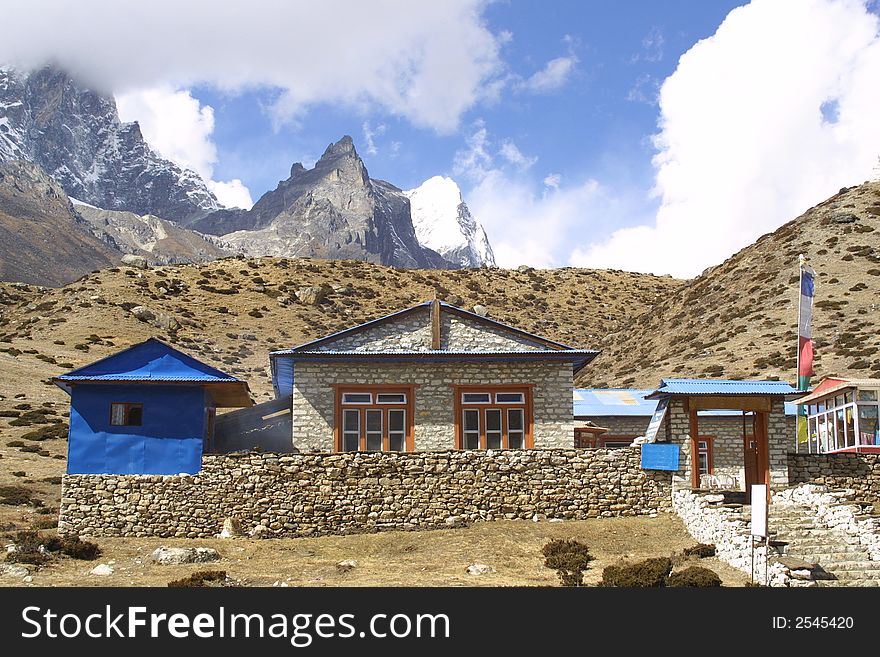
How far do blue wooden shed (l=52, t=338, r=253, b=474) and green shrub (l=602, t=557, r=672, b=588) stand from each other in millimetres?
13389

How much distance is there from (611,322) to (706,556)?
69.5 meters

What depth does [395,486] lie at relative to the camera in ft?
87.1

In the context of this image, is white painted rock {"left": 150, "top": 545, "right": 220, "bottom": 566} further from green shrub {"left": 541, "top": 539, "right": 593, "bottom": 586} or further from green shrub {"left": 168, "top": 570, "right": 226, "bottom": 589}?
green shrub {"left": 541, "top": 539, "right": 593, "bottom": 586}

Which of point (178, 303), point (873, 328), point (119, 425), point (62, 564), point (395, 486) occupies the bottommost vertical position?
point (62, 564)

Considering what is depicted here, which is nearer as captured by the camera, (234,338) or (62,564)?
(62,564)

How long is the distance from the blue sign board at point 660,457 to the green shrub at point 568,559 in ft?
14.1

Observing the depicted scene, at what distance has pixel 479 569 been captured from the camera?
21.0 metres

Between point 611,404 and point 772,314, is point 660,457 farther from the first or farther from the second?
point 772,314

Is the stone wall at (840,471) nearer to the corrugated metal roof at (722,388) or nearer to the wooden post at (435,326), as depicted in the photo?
the corrugated metal roof at (722,388)

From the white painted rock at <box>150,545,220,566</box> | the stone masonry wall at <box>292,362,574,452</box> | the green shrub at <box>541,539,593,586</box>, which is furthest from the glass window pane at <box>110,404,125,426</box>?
the green shrub at <box>541,539,593,586</box>

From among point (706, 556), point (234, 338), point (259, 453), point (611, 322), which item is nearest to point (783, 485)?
point (706, 556)

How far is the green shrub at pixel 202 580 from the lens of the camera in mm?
19077
